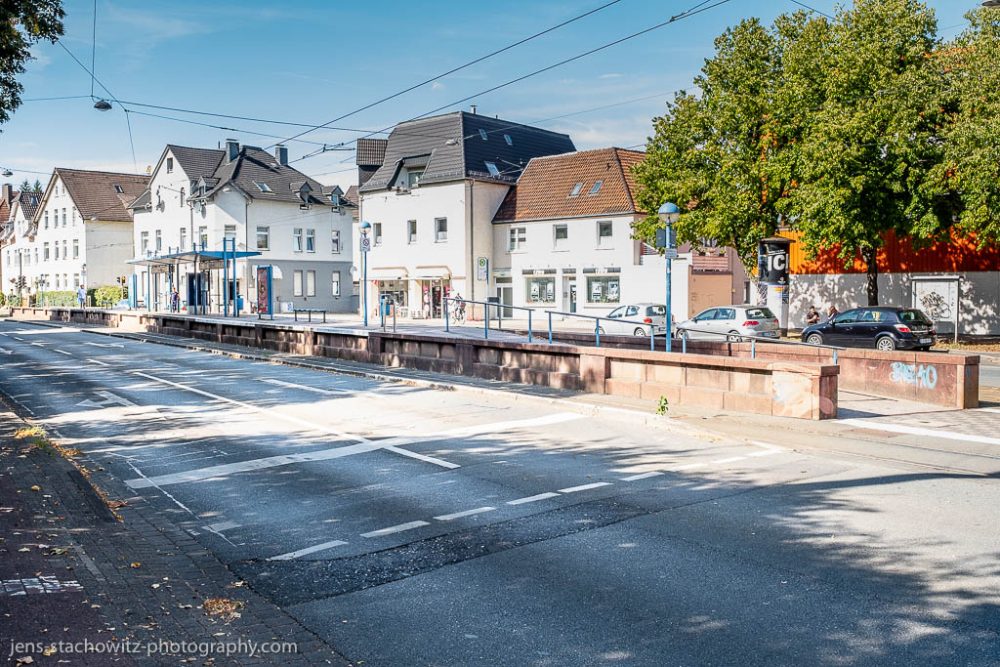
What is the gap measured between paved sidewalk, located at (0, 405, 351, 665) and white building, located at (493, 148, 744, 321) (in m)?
40.8

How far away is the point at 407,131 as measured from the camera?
58.2m

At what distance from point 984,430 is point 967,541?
6.95 metres

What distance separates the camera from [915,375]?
16.5 metres

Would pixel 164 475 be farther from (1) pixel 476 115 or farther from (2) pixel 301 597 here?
(1) pixel 476 115

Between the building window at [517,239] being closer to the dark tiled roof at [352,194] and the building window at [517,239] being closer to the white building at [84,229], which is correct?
the dark tiled roof at [352,194]

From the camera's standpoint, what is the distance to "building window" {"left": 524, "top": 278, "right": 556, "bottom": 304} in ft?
170

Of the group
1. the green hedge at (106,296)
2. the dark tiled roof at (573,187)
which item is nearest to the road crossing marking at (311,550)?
the dark tiled roof at (573,187)

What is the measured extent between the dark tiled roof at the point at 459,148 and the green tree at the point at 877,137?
75.4 feet

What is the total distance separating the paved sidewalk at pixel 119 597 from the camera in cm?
504

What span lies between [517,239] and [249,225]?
76.3 ft

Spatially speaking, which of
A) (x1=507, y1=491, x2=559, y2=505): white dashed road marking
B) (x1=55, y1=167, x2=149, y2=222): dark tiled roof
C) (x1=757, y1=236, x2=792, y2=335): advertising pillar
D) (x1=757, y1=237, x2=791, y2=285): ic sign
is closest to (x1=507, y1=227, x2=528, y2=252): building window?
(x1=757, y1=236, x2=792, y2=335): advertising pillar

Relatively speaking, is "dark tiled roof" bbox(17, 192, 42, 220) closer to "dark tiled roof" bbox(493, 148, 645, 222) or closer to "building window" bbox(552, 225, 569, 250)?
"dark tiled roof" bbox(493, 148, 645, 222)

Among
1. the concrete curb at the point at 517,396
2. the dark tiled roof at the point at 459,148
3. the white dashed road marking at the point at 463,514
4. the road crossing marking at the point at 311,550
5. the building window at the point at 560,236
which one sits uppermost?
the dark tiled roof at the point at 459,148

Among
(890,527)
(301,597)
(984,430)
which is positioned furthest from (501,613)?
(984,430)
